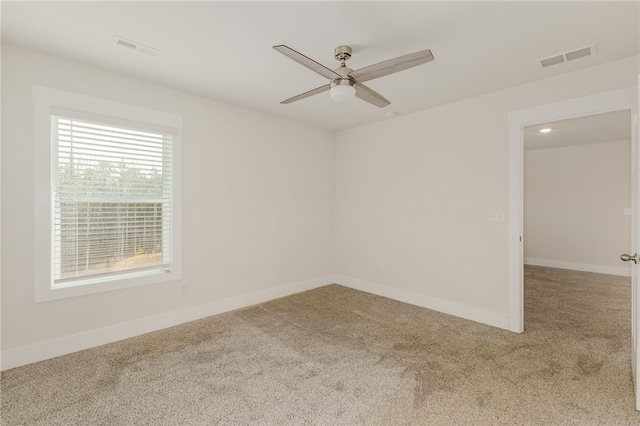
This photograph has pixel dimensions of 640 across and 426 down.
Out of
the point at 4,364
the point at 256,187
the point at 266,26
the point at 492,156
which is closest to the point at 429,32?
the point at 266,26

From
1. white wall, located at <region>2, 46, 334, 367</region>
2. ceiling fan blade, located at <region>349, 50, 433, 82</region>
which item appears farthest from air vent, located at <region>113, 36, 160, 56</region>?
ceiling fan blade, located at <region>349, 50, 433, 82</region>

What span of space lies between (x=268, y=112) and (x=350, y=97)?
7.05 feet

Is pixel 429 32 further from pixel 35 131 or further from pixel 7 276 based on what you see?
pixel 7 276

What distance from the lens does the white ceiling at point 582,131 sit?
14.4ft

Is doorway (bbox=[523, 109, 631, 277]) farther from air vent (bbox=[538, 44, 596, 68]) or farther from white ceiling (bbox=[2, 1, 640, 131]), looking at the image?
white ceiling (bbox=[2, 1, 640, 131])

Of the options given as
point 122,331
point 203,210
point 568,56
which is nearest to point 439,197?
point 568,56

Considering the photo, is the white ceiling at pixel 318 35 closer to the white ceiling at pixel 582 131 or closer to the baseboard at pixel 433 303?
the white ceiling at pixel 582 131

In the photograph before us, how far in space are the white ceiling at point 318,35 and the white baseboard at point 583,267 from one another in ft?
16.2

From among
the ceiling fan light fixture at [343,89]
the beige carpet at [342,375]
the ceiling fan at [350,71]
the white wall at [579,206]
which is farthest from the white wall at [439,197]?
the white wall at [579,206]

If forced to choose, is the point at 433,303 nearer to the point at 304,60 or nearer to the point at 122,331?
the point at 304,60

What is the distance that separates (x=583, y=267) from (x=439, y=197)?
180 inches

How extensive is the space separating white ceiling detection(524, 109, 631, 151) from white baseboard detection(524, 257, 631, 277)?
Answer: 2369 mm

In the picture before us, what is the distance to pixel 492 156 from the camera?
11.1 feet

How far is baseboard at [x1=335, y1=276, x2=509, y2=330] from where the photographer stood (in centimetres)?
334
